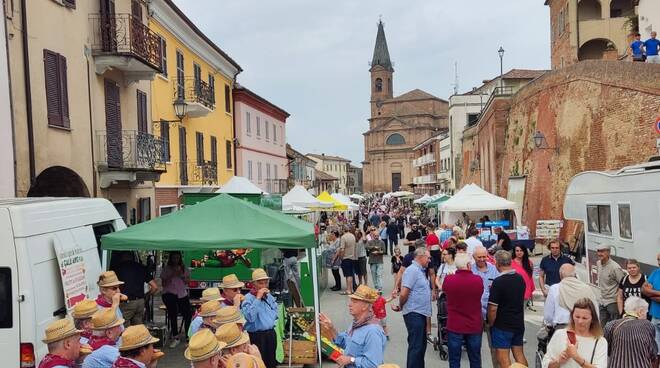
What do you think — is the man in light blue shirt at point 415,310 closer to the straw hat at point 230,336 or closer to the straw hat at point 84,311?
the straw hat at point 230,336

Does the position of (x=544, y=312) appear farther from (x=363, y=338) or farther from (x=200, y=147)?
(x=200, y=147)

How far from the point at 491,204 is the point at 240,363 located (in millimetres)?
14923

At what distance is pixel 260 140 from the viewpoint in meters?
33.0

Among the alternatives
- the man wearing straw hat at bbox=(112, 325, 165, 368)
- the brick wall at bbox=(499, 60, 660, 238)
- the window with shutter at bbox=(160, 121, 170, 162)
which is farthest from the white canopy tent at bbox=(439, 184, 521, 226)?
the man wearing straw hat at bbox=(112, 325, 165, 368)

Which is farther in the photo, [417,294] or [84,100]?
[84,100]

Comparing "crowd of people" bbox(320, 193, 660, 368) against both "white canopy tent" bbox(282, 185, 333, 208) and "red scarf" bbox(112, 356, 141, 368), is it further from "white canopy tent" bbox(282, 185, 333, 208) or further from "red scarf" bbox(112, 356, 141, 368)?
"white canopy tent" bbox(282, 185, 333, 208)

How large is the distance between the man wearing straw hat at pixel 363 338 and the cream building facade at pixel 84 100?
8420 mm

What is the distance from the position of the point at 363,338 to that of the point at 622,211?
6.69m

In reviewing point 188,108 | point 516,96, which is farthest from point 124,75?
point 516,96

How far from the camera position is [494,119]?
29578 millimetres

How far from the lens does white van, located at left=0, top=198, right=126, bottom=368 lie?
212 inches

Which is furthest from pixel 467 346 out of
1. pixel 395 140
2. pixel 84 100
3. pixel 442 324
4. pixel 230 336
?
pixel 395 140

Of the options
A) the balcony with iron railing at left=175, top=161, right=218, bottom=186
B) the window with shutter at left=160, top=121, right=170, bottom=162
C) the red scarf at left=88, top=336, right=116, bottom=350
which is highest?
the window with shutter at left=160, top=121, right=170, bottom=162

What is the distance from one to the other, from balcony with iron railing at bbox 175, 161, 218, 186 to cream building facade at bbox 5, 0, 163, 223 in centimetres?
339
